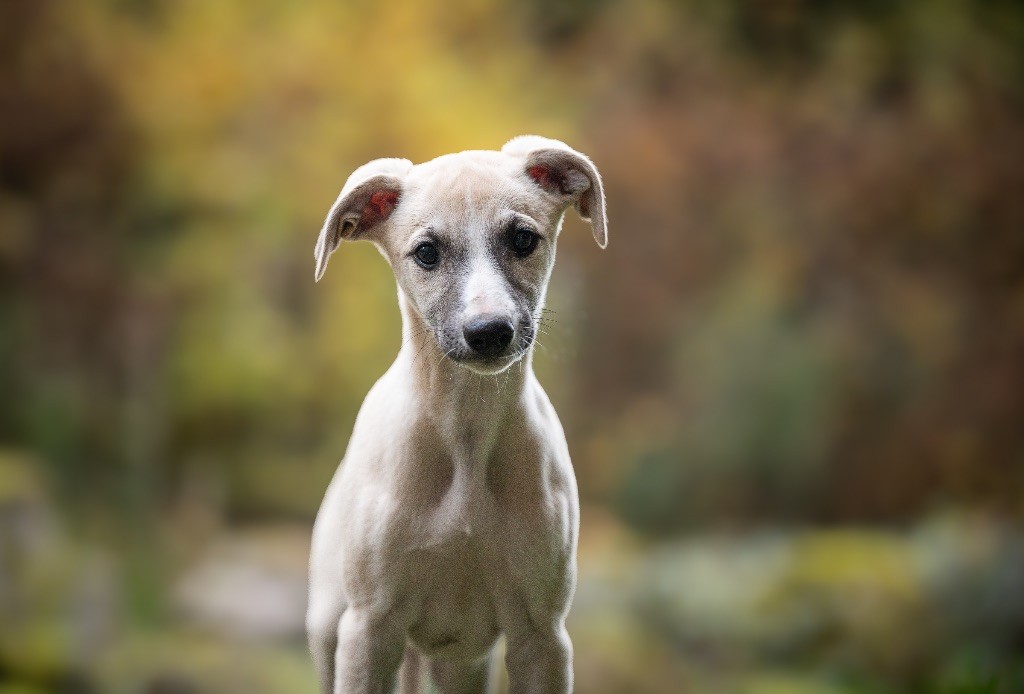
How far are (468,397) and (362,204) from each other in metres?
0.61

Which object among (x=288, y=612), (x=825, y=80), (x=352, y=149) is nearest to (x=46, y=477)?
(x=288, y=612)

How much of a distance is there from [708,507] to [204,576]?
13.2ft

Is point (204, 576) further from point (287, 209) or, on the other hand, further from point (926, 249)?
point (926, 249)

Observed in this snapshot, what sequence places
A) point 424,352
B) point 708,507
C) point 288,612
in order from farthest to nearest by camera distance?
point 708,507 < point 288,612 < point 424,352

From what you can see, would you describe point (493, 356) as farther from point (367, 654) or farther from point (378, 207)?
point (367, 654)

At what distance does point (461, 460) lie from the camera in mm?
3240

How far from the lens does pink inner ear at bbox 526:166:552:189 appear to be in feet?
10.7

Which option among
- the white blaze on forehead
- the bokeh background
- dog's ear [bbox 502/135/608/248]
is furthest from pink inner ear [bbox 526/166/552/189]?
the bokeh background

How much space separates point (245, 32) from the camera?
873 cm

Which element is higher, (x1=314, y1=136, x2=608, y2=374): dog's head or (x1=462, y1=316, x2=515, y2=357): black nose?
(x1=314, y1=136, x2=608, y2=374): dog's head

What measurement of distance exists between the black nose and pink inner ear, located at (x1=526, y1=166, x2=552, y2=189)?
1.80 ft

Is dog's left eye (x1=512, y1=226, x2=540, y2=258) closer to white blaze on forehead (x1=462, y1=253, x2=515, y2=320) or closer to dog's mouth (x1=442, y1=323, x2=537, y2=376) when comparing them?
white blaze on forehead (x1=462, y1=253, x2=515, y2=320)

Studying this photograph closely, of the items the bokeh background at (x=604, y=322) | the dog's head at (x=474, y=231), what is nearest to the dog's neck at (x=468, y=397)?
the dog's head at (x=474, y=231)

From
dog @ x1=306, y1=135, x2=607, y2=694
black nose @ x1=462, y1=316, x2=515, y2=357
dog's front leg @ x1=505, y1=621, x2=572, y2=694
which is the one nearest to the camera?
black nose @ x1=462, y1=316, x2=515, y2=357
